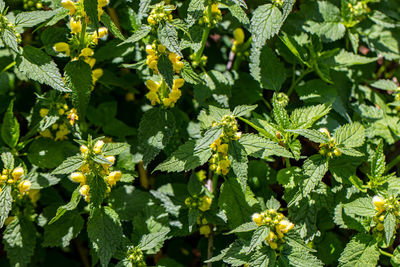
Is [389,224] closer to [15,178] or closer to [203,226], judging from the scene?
[203,226]

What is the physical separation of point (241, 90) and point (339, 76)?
0.53 m

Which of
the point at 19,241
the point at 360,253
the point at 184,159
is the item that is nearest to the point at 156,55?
the point at 184,159

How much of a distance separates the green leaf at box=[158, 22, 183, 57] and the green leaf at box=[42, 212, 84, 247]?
883 millimetres

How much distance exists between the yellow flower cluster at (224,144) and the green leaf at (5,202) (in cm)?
78

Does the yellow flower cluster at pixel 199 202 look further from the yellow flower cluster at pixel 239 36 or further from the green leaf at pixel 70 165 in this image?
the yellow flower cluster at pixel 239 36

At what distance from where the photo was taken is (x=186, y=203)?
73.6 inches

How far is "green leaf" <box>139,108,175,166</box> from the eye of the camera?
5.79 ft

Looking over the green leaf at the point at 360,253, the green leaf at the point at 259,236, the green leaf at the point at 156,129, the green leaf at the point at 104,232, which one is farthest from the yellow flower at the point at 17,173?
the green leaf at the point at 360,253

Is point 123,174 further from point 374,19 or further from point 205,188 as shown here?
point 374,19

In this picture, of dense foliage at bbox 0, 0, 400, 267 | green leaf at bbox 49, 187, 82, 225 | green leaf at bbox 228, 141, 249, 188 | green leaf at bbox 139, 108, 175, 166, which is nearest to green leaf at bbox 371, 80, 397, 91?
dense foliage at bbox 0, 0, 400, 267

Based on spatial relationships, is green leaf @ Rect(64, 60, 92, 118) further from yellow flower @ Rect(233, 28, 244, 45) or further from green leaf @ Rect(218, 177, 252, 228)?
yellow flower @ Rect(233, 28, 244, 45)

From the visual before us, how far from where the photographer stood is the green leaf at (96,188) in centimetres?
160

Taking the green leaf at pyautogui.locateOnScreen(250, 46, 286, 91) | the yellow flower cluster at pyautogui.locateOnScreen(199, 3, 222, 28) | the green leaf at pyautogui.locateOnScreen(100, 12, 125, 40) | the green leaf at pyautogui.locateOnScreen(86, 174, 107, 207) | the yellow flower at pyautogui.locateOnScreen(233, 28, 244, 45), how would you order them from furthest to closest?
1. the yellow flower at pyautogui.locateOnScreen(233, 28, 244, 45)
2. the green leaf at pyautogui.locateOnScreen(250, 46, 286, 91)
3. the yellow flower cluster at pyautogui.locateOnScreen(199, 3, 222, 28)
4. the green leaf at pyautogui.locateOnScreen(100, 12, 125, 40)
5. the green leaf at pyautogui.locateOnScreen(86, 174, 107, 207)

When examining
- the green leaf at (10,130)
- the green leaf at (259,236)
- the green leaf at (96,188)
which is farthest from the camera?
the green leaf at (10,130)
